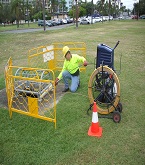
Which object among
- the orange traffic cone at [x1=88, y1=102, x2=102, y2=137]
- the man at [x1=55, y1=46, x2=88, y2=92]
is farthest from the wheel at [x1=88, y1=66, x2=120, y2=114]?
the man at [x1=55, y1=46, x2=88, y2=92]

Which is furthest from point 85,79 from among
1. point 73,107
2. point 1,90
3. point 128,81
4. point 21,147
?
point 21,147

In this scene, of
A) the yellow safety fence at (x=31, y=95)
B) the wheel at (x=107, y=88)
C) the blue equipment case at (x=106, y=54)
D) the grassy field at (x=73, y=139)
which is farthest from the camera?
the blue equipment case at (x=106, y=54)

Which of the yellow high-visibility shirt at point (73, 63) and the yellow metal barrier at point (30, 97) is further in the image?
the yellow high-visibility shirt at point (73, 63)

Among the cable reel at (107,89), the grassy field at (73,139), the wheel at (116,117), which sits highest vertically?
the cable reel at (107,89)

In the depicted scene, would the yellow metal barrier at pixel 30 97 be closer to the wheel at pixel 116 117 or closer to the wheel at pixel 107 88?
the wheel at pixel 107 88

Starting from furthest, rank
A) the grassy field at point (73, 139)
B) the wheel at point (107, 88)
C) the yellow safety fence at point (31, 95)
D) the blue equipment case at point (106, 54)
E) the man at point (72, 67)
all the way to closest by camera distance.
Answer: the man at point (72, 67) < the blue equipment case at point (106, 54) < the wheel at point (107, 88) < the yellow safety fence at point (31, 95) < the grassy field at point (73, 139)

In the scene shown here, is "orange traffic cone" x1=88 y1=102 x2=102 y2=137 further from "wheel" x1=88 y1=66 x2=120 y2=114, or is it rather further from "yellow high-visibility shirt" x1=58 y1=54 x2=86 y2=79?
"yellow high-visibility shirt" x1=58 y1=54 x2=86 y2=79

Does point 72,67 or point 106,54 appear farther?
point 72,67

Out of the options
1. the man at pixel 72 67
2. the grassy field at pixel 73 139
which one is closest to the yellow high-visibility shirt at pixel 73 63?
the man at pixel 72 67

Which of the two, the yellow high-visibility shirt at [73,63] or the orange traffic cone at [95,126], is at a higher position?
the yellow high-visibility shirt at [73,63]

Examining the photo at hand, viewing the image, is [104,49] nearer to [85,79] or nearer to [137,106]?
[137,106]

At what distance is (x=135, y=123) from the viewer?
4.60 metres

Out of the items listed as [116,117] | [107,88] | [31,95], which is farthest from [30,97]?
[116,117]

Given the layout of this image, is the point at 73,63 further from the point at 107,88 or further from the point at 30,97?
the point at 30,97
